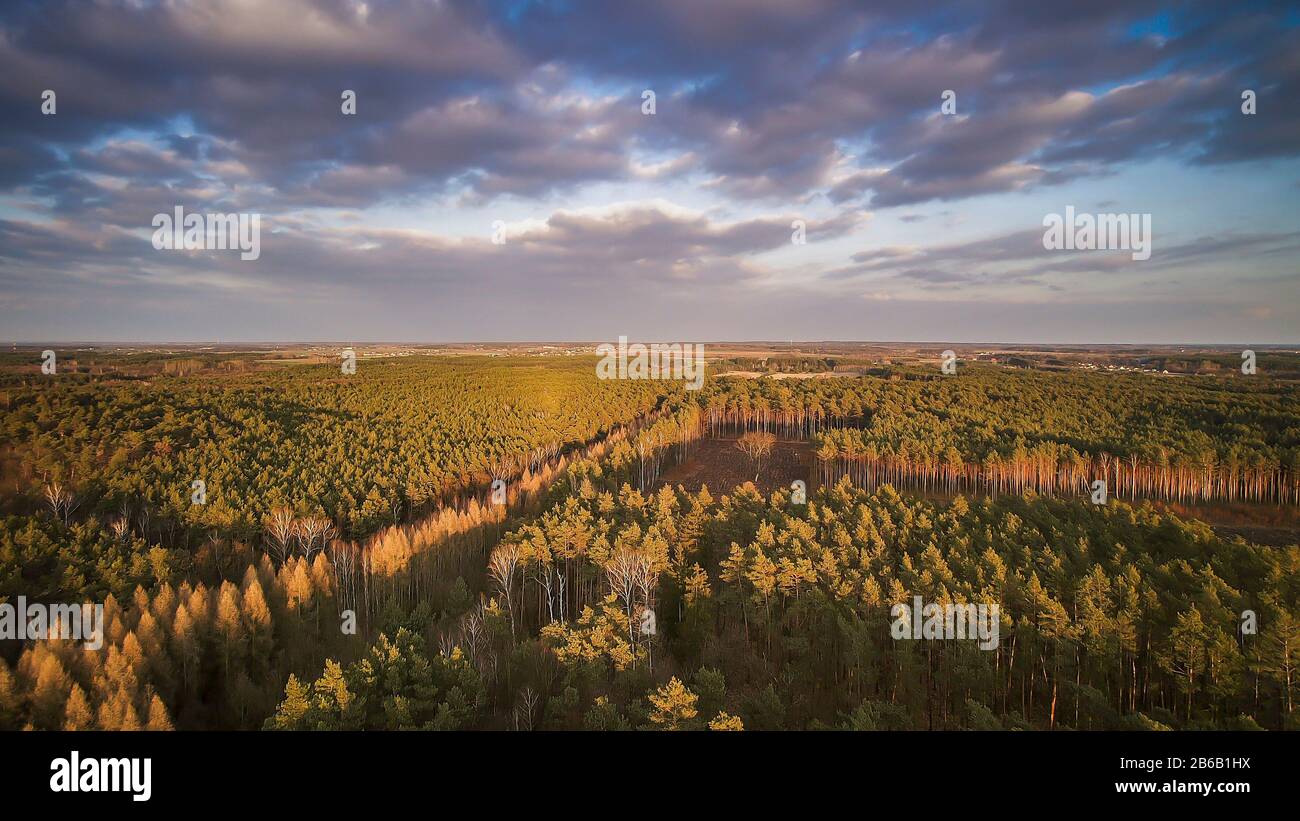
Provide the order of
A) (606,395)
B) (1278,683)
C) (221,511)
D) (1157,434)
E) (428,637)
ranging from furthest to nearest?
(606,395)
(1157,434)
(221,511)
(428,637)
(1278,683)

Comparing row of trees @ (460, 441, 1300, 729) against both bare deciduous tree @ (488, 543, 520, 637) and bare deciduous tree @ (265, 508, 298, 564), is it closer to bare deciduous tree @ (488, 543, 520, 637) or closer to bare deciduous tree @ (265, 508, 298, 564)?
bare deciduous tree @ (488, 543, 520, 637)

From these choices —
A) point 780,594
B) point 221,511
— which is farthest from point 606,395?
point 780,594

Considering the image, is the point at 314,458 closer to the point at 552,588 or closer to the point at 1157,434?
the point at 552,588

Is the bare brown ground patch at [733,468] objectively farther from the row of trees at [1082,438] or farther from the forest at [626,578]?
the row of trees at [1082,438]

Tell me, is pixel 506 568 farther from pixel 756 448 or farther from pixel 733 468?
pixel 756 448

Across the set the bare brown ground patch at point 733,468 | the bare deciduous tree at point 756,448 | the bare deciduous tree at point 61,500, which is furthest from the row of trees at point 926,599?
the bare deciduous tree at point 756,448

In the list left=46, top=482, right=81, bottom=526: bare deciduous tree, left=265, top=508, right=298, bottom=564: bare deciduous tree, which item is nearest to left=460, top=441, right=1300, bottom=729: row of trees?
left=265, top=508, right=298, bottom=564: bare deciduous tree
